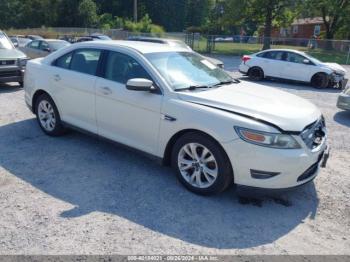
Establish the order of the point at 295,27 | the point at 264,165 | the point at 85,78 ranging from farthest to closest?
the point at 295,27 → the point at 85,78 → the point at 264,165

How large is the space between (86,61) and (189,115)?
2.13 metres

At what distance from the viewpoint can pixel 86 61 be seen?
16.6ft

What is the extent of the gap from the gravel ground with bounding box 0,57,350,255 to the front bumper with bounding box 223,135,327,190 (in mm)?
373

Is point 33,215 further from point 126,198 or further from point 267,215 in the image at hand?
point 267,215

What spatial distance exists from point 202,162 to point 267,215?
91cm

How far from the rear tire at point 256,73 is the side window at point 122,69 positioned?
407 inches

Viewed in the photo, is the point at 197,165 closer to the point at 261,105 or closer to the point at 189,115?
the point at 189,115

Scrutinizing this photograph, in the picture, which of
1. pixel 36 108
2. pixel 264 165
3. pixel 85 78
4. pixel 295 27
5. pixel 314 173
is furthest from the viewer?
pixel 295 27

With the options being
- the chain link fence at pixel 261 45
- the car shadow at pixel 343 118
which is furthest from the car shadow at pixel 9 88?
the chain link fence at pixel 261 45

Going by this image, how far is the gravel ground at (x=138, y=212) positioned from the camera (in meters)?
3.11

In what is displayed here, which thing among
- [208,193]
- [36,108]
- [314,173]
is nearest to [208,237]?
[208,193]

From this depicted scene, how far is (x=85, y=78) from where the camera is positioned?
4.92m

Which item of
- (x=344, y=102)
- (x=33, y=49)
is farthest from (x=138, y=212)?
(x=33, y=49)

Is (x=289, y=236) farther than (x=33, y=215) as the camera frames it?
No
